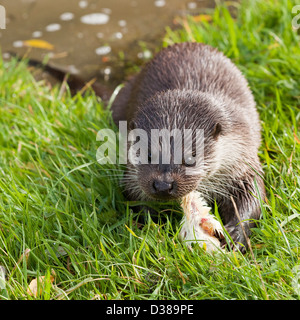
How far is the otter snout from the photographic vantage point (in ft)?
7.21

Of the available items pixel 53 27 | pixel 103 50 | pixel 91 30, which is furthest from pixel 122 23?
pixel 53 27

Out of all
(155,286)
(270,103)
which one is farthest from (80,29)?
(155,286)

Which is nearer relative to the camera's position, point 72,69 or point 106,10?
point 72,69

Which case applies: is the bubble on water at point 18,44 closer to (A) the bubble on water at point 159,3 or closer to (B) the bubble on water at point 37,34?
(B) the bubble on water at point 37,34

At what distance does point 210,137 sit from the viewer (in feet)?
7.81

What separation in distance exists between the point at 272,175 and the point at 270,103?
2.38 ft

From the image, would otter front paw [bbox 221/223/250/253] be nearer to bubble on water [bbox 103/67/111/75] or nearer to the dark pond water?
the dark pond water

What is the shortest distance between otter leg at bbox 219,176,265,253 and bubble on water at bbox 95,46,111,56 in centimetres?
228

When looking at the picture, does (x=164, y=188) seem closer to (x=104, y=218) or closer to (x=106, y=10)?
(x=104, y=218)

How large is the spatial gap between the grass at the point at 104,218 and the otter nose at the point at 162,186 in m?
→ 0.18

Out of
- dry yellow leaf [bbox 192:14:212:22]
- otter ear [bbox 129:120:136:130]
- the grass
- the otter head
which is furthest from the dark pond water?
the otter head

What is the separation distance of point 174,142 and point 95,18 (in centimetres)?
286

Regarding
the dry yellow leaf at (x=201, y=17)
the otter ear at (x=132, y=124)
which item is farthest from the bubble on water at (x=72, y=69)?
the otter ear at (x=132, y=124)

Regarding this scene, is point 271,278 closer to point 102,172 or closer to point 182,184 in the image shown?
point 182,184
